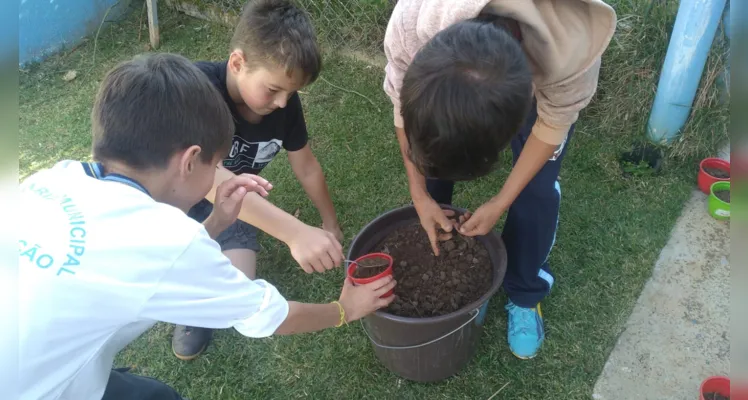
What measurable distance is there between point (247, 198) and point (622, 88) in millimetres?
1966

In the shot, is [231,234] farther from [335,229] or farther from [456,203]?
[456,203]

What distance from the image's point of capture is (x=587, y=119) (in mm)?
2910

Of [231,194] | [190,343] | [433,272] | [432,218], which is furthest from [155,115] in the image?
[190,343]

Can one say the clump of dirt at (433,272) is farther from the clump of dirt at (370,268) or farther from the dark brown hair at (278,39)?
the dark brown hair at (278,39)

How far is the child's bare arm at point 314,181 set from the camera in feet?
7.71

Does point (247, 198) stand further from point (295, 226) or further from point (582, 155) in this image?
point (582, 155)

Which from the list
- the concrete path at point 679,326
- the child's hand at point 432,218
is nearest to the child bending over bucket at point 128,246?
the child's hand at point 432,218

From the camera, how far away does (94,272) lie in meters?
1.08

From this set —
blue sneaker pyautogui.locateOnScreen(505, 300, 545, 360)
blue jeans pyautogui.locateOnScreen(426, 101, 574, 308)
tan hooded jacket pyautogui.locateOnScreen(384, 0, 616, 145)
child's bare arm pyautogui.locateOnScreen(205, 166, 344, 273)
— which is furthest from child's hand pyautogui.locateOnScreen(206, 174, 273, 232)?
blue sneaker pyautogui.locateOnScreen(505, 300, 545, 360)

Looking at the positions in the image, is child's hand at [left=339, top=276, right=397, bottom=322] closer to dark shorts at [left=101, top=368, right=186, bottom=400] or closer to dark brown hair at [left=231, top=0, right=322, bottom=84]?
dark shorts at [left=101, top=368, right=186, bottom=400]

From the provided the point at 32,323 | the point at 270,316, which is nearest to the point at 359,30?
the point at 270,316

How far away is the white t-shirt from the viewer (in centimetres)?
106

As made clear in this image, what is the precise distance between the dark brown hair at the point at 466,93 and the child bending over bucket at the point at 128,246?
528 mm

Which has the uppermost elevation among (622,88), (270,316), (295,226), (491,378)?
(270,316)
